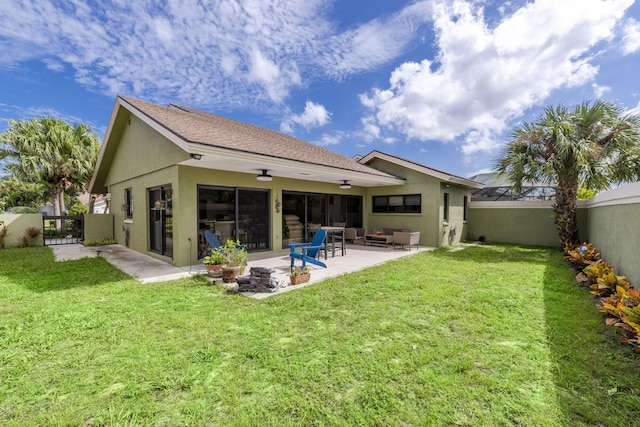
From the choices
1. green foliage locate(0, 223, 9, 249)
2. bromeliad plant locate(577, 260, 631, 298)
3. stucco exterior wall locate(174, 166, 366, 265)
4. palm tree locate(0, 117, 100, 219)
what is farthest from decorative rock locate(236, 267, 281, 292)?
palm tree locate(0, 117, 100, 219)

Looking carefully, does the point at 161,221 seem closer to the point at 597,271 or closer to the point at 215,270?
the point at 215,270

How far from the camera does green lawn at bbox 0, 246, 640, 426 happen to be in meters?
2.30

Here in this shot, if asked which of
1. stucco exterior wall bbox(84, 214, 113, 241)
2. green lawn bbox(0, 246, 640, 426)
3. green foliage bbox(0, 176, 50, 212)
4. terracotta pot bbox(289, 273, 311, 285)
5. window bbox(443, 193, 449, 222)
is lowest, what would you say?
green lawn bbox(0, 246, 640, 426)

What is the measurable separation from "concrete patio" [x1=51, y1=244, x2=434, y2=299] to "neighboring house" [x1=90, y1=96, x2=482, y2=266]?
0.47 metres

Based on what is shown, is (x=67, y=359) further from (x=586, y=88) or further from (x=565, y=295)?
(x=586, y=88)

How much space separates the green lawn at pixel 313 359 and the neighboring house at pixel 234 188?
325cm

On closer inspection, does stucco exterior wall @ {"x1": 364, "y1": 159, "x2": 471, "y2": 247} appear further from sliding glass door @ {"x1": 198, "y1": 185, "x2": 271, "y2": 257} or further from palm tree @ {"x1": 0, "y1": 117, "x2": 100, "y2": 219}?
palm tree @ {"x1": 0, "y1": 117, "x2": 100, "y2": 219}

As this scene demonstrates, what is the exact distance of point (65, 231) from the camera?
16578 millimetres

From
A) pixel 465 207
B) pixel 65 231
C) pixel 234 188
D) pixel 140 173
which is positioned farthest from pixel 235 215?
pixel 65 231

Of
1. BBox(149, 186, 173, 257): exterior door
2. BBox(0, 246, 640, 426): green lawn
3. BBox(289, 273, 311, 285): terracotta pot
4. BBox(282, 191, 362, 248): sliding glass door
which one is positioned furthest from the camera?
BBox(282, 191, 362, 248): sliding glass door

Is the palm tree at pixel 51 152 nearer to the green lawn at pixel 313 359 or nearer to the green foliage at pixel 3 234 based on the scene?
the green foliage at pixel 3 234

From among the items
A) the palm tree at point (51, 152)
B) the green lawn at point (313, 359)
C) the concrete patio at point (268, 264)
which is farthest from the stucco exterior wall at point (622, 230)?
the palm tree at point (51, 152)

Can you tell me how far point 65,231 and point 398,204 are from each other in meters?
19.8

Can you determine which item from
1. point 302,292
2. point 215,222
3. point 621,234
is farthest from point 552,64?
point 215,222
